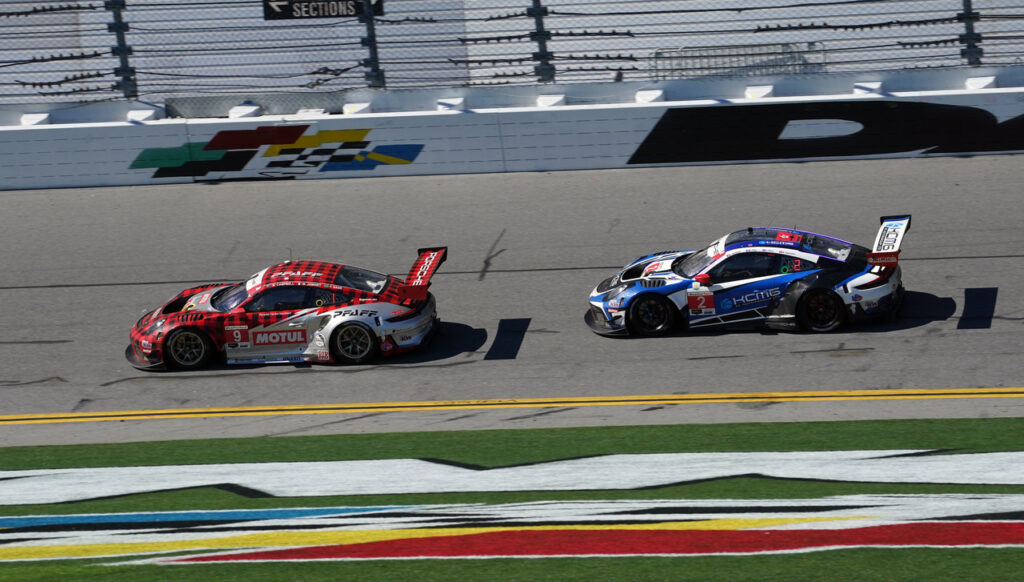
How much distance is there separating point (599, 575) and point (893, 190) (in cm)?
1110

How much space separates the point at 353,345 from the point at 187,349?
1856 millimetres

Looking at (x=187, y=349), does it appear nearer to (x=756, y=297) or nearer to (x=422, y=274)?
(x=422, y=274)

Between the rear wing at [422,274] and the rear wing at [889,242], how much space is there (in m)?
4.71

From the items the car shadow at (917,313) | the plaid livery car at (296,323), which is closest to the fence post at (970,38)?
the car shadow at (917,313)

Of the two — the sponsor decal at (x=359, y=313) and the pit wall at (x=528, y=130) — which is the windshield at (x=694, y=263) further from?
the pit wall at (x=528, y=130)

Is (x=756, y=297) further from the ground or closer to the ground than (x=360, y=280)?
closer to the ground

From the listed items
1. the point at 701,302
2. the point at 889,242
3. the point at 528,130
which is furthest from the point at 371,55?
the point at 889,242

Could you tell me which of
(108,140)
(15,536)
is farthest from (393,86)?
(15,536)

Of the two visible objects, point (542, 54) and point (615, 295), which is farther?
point (542, 54)

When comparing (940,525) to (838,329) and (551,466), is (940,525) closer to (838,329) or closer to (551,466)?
(551,466)

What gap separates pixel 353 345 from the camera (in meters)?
12.2

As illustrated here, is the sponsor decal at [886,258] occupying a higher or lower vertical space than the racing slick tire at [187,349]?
higher

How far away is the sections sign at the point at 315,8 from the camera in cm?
1841

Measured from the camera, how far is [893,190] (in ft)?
52.0
